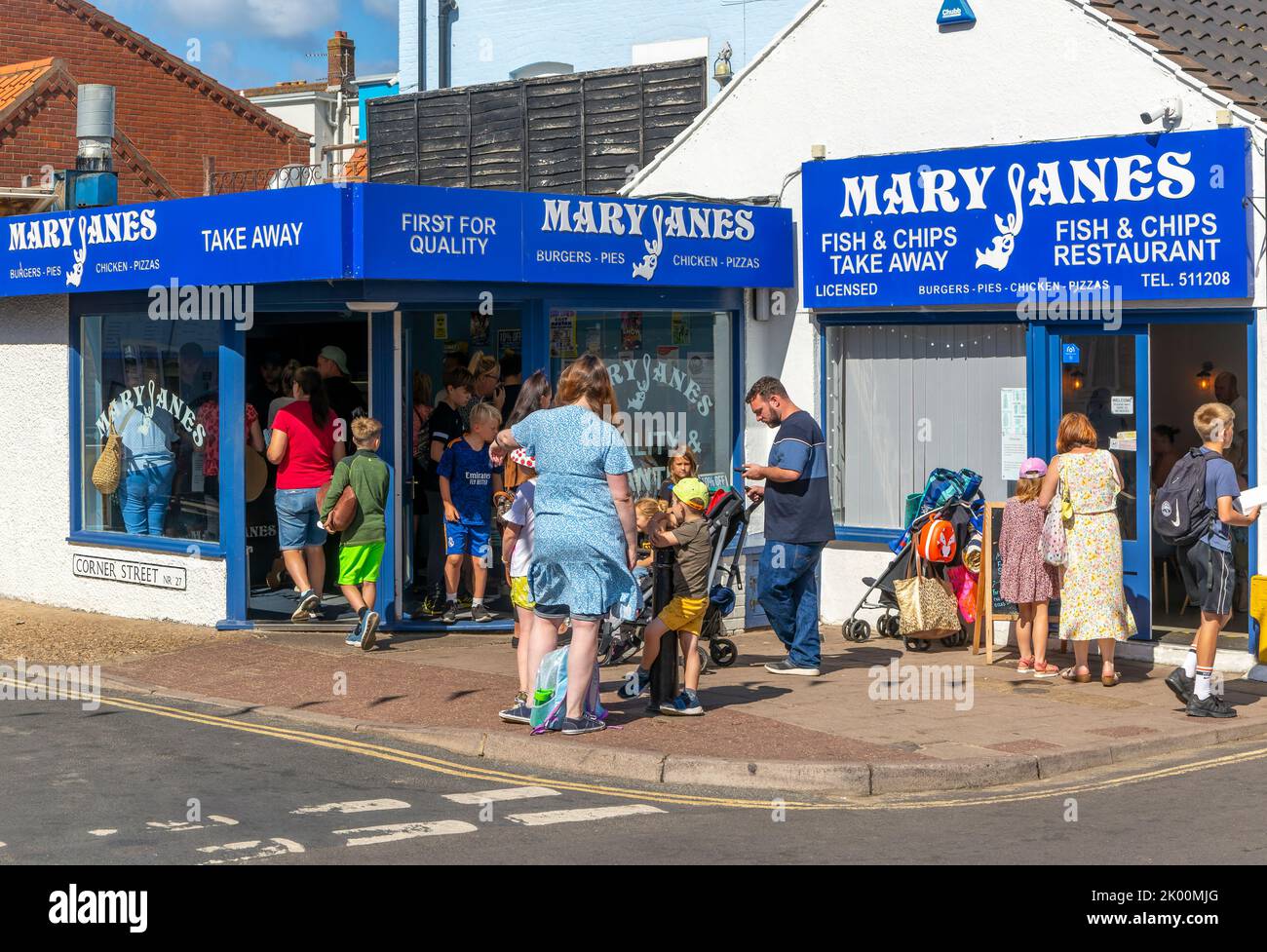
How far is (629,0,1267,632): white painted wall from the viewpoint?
41.4 ft

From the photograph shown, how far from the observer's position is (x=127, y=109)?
3366 centimetres

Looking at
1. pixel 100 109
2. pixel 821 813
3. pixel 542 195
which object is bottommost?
pixel 821 813

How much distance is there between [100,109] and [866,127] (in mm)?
7560

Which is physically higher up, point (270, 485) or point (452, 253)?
point (452, 253)

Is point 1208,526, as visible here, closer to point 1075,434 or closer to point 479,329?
point 1075,434

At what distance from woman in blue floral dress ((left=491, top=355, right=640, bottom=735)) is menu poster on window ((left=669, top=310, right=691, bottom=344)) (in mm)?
5142

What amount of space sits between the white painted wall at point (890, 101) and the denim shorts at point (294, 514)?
3.88 m

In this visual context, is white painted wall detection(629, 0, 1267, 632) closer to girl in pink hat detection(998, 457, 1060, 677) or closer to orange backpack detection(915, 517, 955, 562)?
orange backpack detection(915, 517, 955, 562)

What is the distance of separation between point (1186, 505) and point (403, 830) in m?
5.41

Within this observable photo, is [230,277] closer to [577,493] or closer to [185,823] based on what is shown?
[577,493]

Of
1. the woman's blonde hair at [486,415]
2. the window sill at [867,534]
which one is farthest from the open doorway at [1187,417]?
the woman's blonde hair at [486,415]

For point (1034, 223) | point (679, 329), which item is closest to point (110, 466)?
point (679, 329)

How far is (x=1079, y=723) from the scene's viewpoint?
1008cm
